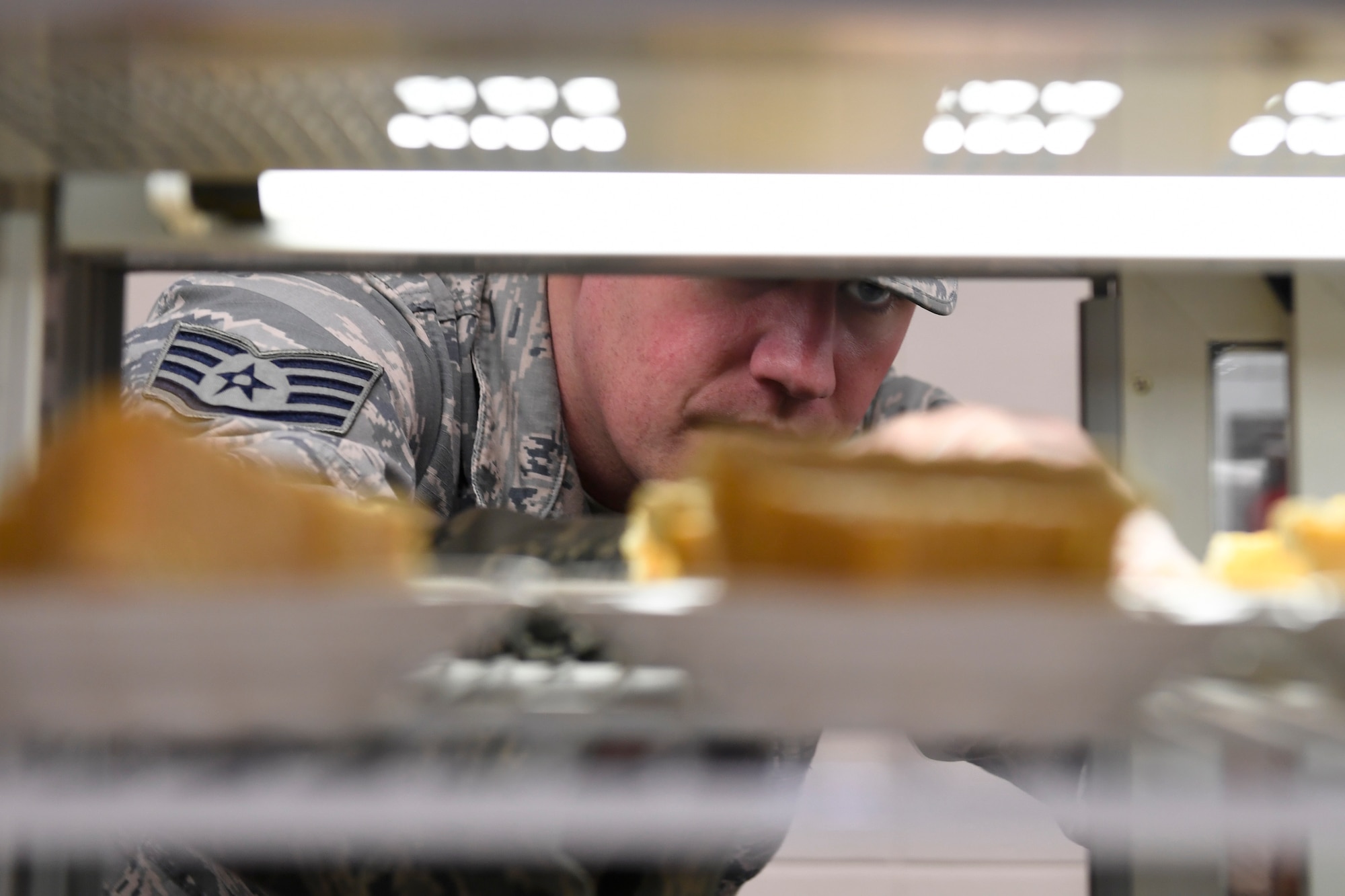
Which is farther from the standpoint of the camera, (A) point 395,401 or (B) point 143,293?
(B) point 143,293

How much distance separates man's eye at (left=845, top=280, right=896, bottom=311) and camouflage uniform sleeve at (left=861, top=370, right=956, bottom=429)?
38 cm

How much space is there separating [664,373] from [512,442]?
24cm

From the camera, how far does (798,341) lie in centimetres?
86

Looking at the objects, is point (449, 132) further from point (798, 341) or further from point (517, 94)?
point (798, 341)

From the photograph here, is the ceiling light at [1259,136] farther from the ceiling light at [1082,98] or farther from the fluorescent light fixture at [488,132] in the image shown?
the fluorescent light fixture at [488,132]

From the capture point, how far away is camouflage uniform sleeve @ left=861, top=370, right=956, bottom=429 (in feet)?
4.27

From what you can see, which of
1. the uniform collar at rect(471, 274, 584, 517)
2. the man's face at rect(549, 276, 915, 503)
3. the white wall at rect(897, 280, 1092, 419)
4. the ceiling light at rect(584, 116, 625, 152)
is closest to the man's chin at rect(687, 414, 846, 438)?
the man's face at rect(549, 276, 915, 503)

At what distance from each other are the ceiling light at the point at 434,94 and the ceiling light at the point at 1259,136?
301 millimetres

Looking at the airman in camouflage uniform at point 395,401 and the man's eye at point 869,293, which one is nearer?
the airman in camouflage uniform at point 395,401

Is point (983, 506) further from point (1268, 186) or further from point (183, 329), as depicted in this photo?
point (183, 329)

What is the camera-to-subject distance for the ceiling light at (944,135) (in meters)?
0.40

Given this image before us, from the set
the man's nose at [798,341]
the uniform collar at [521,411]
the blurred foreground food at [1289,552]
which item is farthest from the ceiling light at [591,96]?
the uniform collar at [521,411]

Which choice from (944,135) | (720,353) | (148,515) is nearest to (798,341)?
(720,353)

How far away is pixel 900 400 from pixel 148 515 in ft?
3.58
